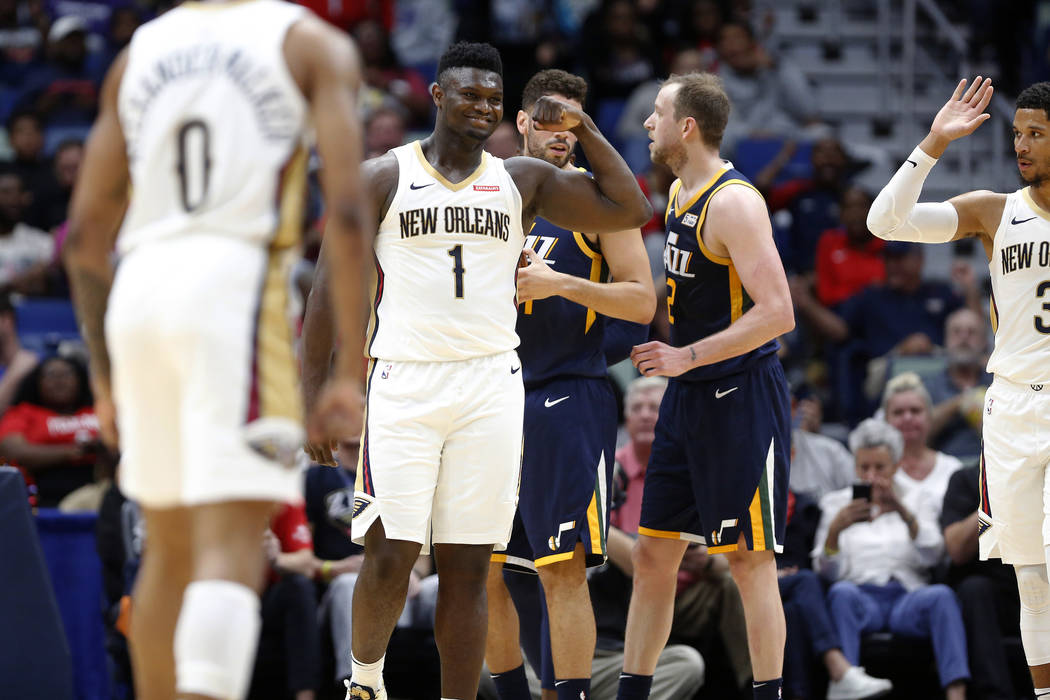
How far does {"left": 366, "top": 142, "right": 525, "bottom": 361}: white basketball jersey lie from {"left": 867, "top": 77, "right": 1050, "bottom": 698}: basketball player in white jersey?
187 centimetres

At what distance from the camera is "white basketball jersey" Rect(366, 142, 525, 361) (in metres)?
5.12

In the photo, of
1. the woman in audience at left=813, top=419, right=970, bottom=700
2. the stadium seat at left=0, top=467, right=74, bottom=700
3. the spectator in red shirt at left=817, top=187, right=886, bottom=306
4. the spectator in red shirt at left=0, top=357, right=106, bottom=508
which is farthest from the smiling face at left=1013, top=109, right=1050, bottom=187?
the spectator in red shirt at left=0, top=357, right=106, bottom=508

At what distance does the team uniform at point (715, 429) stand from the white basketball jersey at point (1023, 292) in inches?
38.2

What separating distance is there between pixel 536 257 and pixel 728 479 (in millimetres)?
1263

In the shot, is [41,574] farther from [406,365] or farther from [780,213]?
[780,213]

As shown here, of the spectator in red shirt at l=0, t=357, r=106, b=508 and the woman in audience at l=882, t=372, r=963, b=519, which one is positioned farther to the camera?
the spectator in red shirt at l=0, t=357, r=106, b=508

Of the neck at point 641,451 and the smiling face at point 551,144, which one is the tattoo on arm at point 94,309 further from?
→ the neck at point 641,451

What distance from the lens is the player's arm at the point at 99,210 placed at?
3.99 metres

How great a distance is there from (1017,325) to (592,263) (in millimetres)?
1858

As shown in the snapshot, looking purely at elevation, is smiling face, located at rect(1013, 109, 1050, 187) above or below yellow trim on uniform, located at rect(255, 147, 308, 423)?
above

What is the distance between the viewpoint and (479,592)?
17.2 ft

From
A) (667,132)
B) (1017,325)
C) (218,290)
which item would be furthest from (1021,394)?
(218,290)

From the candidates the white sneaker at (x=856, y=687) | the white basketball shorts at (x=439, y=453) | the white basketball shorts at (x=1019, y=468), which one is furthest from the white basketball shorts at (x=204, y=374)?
the white sneaker at (x=856, y=687)

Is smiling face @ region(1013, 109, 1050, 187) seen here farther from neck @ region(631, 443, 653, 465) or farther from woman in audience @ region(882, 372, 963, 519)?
woman in audience @ region(882, 372, 963, 519)
